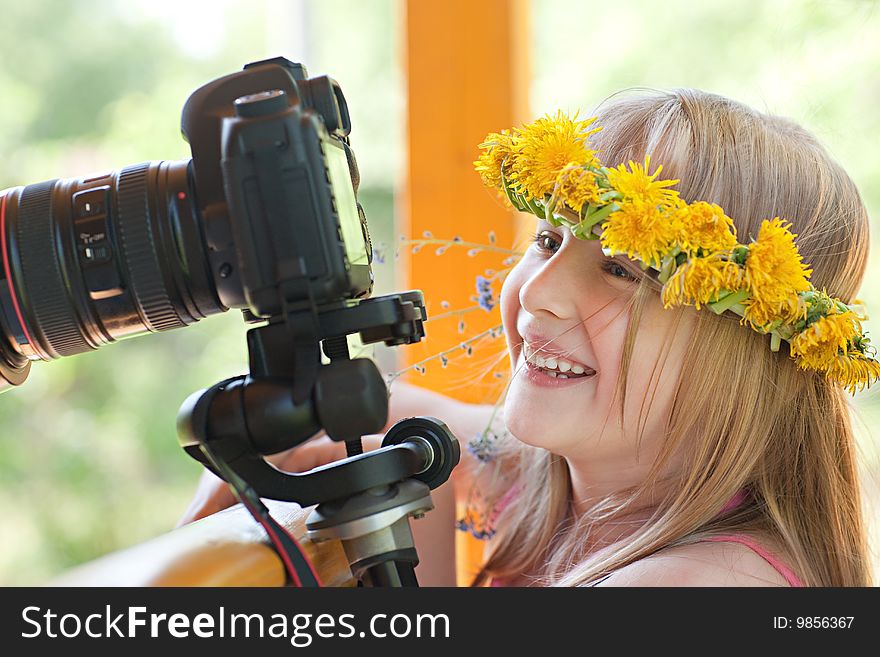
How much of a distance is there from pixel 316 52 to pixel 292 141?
117 cm

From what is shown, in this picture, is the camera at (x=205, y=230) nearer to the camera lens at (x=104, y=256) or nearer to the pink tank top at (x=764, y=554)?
the camera lens at (x=104, y=256)

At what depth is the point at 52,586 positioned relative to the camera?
582 mm

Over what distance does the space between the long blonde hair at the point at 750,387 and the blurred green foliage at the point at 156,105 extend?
511mm

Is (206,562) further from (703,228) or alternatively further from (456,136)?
(456,136)

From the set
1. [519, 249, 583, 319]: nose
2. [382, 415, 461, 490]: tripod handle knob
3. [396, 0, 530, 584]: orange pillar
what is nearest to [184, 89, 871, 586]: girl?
[519, 249, 583, 319]: nose

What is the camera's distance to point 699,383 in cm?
84

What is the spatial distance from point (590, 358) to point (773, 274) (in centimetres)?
19

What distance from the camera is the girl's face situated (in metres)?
0.85

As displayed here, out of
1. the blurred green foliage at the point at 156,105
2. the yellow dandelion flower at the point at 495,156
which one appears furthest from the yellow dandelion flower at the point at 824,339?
the blurred green foliage at the point at 156,105

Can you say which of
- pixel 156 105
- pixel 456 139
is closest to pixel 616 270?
pixel 456 139

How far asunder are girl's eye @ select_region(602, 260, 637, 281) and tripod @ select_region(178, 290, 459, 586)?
256mm

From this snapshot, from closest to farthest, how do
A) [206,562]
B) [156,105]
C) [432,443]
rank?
[206,562] < [432,443] < [156,105]

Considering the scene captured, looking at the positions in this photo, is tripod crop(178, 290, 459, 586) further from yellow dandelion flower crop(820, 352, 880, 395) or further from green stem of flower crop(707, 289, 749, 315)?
yellow dandelion flower crop(820, 352, 880, 395)
